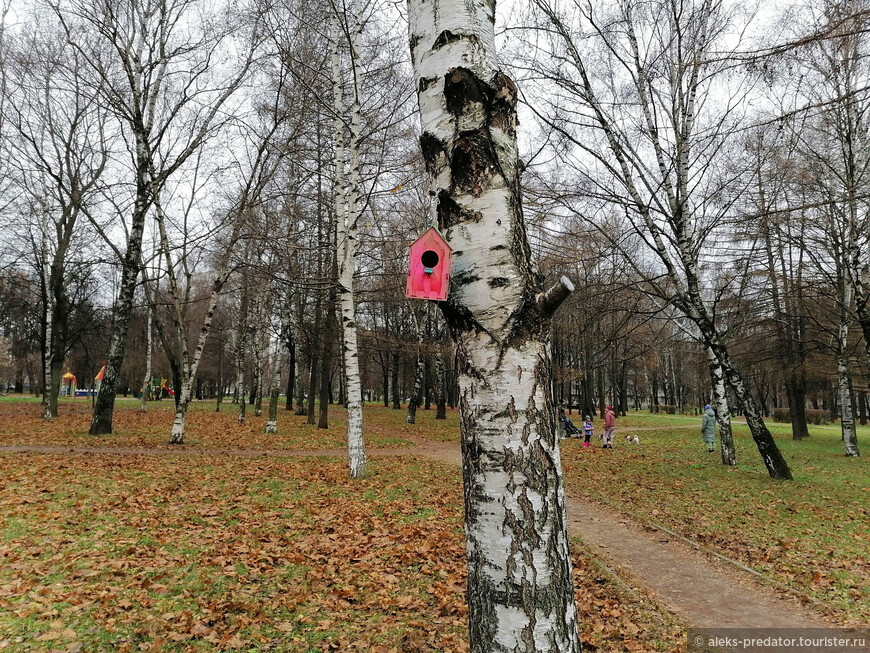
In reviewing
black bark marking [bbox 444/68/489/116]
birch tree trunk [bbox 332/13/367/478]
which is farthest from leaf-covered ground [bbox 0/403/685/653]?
black bark marking [bbox 444/68/489/116]

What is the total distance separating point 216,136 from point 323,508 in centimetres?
1220

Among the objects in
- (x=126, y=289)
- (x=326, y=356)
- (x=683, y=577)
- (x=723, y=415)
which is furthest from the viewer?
(x=326, y=356)

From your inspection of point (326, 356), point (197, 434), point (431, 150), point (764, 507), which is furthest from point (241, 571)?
point (326, 356)

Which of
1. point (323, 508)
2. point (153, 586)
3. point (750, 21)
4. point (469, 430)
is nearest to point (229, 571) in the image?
point (153, 586)

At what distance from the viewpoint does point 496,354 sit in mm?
1852

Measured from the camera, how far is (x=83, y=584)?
158 inches

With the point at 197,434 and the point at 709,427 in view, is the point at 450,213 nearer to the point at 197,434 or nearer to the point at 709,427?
the point at 197,434

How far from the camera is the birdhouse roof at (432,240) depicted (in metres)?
1.99

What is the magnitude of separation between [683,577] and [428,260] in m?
5.11

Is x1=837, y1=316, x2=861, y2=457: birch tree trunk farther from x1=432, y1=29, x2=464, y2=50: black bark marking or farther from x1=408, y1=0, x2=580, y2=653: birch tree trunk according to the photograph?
x1=432, y1=29, x2=464, y2=50: black bark marking

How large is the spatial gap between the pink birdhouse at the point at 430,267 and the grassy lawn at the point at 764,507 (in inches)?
198

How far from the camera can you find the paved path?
420 centimetres

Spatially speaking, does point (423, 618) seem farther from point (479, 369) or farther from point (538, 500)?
point (479, 369)

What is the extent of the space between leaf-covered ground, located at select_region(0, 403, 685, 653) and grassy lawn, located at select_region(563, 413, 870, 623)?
216 cm
